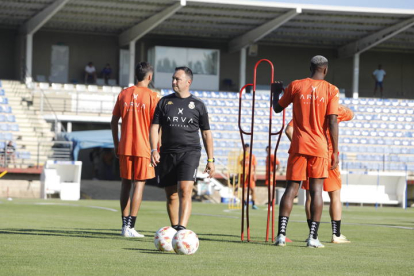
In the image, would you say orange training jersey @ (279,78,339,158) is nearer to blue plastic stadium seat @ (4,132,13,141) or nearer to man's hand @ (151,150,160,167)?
man's hand @ (151,150,160,167)

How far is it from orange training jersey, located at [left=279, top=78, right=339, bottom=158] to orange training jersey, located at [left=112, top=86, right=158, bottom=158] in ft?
5.87

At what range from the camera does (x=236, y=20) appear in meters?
38.7

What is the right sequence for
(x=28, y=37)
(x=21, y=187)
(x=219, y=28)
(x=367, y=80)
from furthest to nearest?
(x=367, y=80)
(x=219, y=28)
(x=28, y=37)
(x=21, y=187)

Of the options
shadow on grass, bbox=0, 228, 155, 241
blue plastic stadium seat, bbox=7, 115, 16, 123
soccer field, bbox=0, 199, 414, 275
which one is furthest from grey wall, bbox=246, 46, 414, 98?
shadow on grass, bbox=0, 228, 155, 241

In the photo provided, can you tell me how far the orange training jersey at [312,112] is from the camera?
350 inches

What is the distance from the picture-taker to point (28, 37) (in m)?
37.8

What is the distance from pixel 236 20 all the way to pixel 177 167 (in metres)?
30.4

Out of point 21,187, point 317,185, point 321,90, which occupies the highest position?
point 321,90

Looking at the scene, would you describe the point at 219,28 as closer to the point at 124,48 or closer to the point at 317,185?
the point at 124,48

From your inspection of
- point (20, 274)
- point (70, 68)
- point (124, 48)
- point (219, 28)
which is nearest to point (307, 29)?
point (219, 28)

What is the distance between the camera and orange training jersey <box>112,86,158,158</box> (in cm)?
988

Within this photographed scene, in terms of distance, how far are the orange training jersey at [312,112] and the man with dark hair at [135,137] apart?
6.03 feet

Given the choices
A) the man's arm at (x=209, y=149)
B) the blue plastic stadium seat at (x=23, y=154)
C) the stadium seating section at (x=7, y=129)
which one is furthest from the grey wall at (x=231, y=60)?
the man's arm at (x=209, y=149)

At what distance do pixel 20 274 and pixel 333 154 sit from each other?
4.38 m
